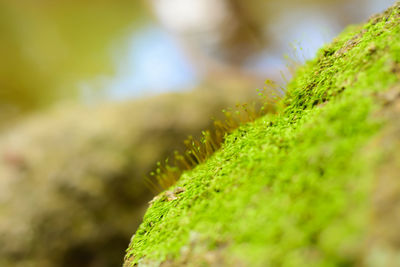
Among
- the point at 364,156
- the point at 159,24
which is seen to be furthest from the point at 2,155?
the point at 159,24

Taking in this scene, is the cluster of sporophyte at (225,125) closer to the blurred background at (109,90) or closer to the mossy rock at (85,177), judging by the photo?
the blurred background at (109,90)

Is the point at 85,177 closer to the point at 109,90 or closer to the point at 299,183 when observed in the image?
the point at 299,183

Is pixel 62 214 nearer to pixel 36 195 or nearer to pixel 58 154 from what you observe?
pixel 36 195

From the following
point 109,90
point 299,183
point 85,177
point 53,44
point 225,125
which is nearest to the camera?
point 299,183

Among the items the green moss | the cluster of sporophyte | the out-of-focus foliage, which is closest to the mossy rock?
the cluster of sporophyte

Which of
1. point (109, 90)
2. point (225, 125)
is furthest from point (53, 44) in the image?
point (225, 125)
